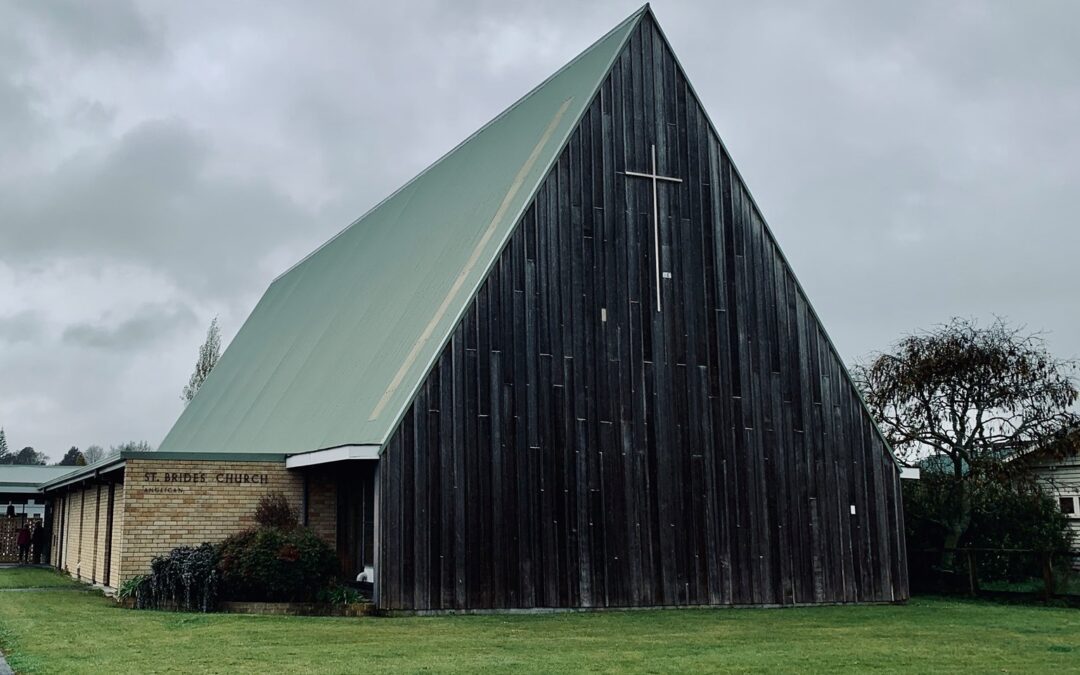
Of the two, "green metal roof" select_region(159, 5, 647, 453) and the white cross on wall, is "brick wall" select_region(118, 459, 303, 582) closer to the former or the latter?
"green metal roof" select_region(159, 5, 647, 453)

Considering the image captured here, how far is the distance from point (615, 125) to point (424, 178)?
9.74m

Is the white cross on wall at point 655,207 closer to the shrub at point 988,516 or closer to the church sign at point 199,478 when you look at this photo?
the church sign at point 199,478

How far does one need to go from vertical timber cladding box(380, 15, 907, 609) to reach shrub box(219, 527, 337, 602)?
142 cm

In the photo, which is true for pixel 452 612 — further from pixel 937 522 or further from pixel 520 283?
pixel 937 522

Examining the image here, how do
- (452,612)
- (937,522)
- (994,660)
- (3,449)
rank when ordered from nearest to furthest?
(994,660) < (452,612) < (937,522) < (3,449)

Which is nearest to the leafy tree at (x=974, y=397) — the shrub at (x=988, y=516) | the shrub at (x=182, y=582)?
the shrub at (x=988, y=516)

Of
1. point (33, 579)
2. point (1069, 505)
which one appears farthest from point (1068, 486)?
Result: point (33, 579)

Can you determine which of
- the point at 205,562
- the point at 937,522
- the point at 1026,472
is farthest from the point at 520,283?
the point at 1026,472

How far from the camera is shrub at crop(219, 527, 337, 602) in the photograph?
19.0m

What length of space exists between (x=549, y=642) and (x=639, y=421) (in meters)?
7.02

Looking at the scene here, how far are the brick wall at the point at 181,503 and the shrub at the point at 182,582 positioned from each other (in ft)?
2.35

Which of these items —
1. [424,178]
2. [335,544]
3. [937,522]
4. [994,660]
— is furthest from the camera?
[424,178]

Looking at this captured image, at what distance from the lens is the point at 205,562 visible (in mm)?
19281

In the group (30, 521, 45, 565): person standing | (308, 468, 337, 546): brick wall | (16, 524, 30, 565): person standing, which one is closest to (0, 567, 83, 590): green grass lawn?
(30, 521, 45, 565): person standing
